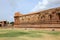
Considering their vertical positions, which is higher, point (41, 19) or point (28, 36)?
point (41, 19)

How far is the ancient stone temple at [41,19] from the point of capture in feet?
49.9

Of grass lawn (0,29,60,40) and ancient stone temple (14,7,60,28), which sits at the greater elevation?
ancient stone temple (14,7,60,28)

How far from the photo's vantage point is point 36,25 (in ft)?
53.9

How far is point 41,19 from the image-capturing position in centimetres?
1689

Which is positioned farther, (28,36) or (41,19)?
(41,19)

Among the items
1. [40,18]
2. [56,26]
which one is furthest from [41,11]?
[56,26]

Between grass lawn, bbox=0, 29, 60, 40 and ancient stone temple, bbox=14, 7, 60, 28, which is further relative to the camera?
ancient stone temple, bbox=14, 7, 60, 28

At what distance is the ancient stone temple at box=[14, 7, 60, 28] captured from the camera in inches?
599

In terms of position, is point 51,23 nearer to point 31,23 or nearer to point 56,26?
point 56,26

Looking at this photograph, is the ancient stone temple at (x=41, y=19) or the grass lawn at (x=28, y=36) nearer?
the grass lawn at (x=28, y=36)

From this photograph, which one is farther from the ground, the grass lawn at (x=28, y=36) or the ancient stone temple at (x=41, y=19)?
the ancient stone temple at (x=41, y=19)

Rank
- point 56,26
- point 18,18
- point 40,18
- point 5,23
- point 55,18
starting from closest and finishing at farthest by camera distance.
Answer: point 56,26
point 55,18
point 40,18
point 18,18
point 5,23

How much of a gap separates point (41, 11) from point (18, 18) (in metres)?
3.58

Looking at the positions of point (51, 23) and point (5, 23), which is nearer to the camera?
point (51, 23)
